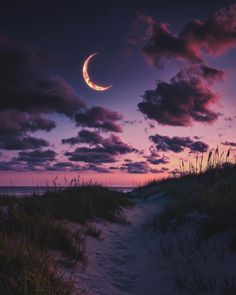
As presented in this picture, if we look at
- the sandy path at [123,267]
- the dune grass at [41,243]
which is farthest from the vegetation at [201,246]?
the dune grass at [41,243]

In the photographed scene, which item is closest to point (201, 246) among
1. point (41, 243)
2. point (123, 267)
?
point (123, 267)

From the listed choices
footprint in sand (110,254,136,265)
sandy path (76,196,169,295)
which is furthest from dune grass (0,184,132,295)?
footprint in sand (110,254,136,265)

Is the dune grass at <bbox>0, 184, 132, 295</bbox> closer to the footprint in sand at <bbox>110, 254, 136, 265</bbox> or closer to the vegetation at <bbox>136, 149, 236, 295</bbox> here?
the footprint in sand at <bbox>110, 254, 136, 265</bbox>

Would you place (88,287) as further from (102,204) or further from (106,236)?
(102,204)

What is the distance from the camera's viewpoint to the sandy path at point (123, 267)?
163 inches

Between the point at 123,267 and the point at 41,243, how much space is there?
4.39 feet

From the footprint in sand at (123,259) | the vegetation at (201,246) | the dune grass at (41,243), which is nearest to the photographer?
the dune grass at (41,243)

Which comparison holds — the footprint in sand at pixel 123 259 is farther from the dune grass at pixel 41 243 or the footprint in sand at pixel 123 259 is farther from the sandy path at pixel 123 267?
the dune grass at pixel 41 243

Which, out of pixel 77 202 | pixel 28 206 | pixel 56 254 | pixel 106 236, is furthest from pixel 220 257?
pixel 77 202

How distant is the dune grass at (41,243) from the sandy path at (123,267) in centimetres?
25

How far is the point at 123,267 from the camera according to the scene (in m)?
5.21

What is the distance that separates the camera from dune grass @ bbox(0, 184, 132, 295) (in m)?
3.03

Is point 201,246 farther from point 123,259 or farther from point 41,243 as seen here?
point 41,243

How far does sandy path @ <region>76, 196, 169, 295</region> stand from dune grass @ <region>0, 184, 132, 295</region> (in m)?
0.25
